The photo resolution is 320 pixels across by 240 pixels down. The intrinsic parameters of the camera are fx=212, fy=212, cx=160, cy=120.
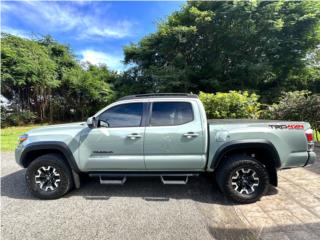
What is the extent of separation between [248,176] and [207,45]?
535 inches

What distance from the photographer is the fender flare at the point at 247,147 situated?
3.46 metres

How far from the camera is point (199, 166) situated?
3.61 m

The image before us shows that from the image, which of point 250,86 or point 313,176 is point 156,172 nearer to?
point 313,176

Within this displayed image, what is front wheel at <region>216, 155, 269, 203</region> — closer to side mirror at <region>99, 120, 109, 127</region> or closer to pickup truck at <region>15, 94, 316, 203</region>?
pickup truck at <region>15, 94, 316, 203</region>

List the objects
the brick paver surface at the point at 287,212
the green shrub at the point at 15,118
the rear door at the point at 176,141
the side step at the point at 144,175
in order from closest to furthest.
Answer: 1. the brick paver surface at the point at 287,212
2. the rear door at the point at 176,141
3. the side step at the point at 144,175
4. the green shrub at the point at 15,118

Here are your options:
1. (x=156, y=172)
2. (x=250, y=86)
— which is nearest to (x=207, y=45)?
(x=250, y=86)

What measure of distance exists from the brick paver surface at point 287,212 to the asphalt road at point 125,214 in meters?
0.23

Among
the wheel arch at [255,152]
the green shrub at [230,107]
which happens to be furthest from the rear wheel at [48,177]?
the green shrub at [230,107]

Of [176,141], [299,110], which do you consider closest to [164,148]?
[176,141]

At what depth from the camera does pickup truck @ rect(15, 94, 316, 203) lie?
3512mm

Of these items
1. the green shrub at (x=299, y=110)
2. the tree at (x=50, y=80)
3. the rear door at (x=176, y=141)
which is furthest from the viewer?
the tree at (x=50, y=80)

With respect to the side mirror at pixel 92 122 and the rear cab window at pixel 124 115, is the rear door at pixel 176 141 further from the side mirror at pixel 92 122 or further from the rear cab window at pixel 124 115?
the side mirror at pixel 92 122

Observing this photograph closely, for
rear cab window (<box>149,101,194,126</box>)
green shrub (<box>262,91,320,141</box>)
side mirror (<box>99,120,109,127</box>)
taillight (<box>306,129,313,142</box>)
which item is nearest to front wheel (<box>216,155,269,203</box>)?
taillight (<box>306,129,313,142</box>)

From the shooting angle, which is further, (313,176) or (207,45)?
(207,45)
